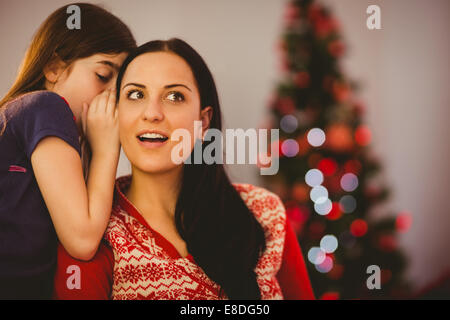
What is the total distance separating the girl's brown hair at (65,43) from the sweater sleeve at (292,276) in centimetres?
69

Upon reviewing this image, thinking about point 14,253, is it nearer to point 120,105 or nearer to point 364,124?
point 120,105

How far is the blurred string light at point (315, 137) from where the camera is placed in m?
2.02

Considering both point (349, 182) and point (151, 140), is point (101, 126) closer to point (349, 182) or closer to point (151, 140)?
point (151, 140)

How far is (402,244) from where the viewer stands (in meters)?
2.71

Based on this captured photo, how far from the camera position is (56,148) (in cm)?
75

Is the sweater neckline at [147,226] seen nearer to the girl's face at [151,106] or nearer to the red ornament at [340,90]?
the girl's face at [151,106]

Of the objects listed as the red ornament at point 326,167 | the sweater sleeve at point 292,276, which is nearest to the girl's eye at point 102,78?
the sweater sleeve at point 292,276

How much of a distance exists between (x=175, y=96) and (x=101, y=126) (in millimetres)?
187

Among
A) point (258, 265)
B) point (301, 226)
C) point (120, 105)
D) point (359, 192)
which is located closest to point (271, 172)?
point (301, 226)

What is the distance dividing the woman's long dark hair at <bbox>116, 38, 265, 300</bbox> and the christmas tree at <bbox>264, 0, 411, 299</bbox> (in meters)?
1.05

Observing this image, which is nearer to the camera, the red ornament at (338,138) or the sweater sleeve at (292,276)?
the sweater sleeve at (292,276)

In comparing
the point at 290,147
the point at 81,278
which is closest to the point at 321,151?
the point at 290,147

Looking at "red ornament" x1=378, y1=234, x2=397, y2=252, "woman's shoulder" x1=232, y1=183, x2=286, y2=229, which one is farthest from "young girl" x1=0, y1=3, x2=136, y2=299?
"red ornament" x1=378, y1=234, x2=397, y2=252

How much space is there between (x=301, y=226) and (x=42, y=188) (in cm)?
155
